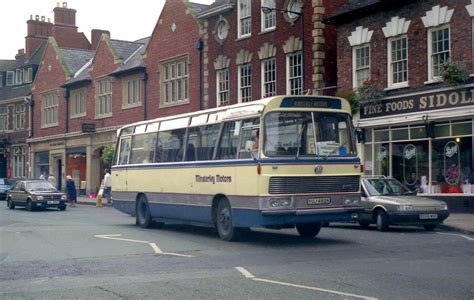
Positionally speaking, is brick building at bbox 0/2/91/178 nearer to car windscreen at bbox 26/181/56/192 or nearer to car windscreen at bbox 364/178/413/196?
car windscreen at bbox 26/181/56/192

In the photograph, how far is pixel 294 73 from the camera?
2953 centimetres

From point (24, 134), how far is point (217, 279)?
1910 inches

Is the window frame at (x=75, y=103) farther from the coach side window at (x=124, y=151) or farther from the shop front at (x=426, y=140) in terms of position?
the coach side window at (x=124, y=151)

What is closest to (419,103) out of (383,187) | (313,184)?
(383,187)

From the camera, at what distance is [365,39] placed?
2650cm

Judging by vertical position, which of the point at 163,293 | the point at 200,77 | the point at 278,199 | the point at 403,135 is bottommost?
the point at 163,293

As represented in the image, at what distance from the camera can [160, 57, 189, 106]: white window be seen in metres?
Result: 37.0

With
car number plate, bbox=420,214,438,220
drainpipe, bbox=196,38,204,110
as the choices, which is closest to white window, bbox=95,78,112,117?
drainpipe, bbox=196,38,204,110

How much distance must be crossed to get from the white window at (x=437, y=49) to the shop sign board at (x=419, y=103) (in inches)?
27.2

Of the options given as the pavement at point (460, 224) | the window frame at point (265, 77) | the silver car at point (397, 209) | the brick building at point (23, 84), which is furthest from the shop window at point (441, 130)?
the brick building at point (23, 84)

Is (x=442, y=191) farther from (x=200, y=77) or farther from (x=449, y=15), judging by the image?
(x=200, y=77)

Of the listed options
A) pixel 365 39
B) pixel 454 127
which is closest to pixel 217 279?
pixel 454 127

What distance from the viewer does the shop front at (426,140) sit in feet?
75.6

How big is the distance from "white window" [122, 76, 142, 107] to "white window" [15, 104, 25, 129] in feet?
56.8
